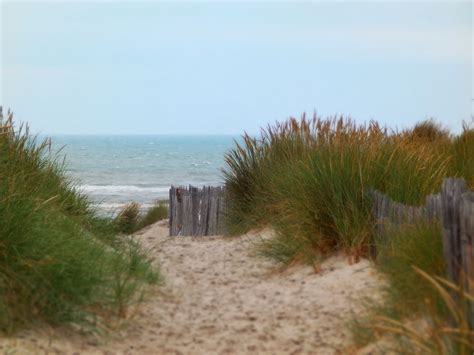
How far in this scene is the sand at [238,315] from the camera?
473cm

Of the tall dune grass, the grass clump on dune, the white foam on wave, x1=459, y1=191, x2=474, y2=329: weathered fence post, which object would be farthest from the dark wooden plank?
the white foam on wave

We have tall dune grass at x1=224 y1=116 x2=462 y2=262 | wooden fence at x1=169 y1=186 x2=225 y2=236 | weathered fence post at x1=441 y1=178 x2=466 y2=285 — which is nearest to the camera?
weathered fence post at x1=441 y1=178 x2=466 y2=285

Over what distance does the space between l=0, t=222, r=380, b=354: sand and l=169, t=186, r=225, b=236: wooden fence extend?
3341mm

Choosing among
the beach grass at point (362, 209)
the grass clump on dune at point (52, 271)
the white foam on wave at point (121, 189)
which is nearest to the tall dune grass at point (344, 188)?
the beach grass at point (362, 209)

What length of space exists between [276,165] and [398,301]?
194 inches

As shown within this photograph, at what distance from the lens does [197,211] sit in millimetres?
11445

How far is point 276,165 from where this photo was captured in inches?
370

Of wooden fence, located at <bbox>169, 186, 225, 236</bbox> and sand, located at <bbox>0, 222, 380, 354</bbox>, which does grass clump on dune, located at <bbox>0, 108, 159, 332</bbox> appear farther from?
wooden fence, located at <bbox>169, 186, 225, 236</bbox>

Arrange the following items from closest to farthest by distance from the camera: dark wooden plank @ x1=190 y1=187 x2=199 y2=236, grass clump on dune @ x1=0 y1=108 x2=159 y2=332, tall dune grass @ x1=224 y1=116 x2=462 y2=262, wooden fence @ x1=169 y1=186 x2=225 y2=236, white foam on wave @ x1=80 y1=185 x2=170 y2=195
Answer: grass clump on dune @ x1=0 y1=108 x2=159 y2=332 < tall dune grass @ x1=224 y1=116 x2=462 y2=262 < wooden fence @ x1=169 y1=186 x2=225 y2=236 < dark wooden plank @ x1=190 y1=187 x2=199 y2=236 < white foam on wave @ x1=80 y1=185 x2=170 y2=195

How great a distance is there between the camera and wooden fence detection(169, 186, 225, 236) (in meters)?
11.0

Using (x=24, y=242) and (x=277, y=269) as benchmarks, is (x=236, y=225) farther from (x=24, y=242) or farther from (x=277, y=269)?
(x=24, y=242)

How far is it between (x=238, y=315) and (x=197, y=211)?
593 centimetres

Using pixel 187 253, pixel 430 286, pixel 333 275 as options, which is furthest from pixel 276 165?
pixel 430 286

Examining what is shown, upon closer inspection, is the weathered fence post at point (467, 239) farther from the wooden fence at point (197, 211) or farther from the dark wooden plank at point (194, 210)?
the dark wooden plank at point (194, 210)
